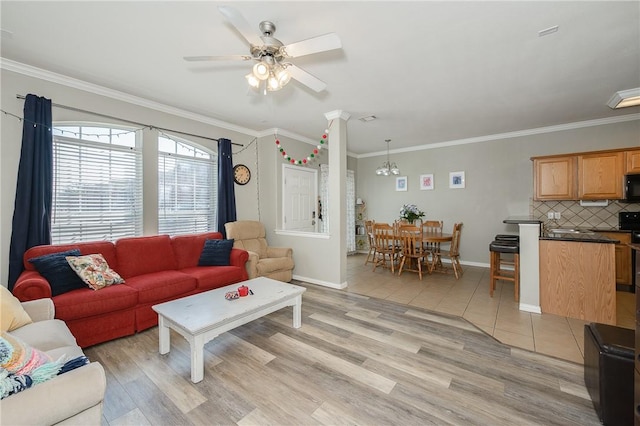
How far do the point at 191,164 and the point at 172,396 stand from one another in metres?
3.33

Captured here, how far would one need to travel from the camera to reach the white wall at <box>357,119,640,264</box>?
15.1 feet

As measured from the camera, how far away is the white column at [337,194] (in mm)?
4215

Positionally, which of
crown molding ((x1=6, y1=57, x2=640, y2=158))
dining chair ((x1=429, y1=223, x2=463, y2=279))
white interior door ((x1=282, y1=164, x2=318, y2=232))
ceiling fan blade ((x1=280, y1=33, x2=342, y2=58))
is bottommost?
dining chair ((x1=429, y1=223, x2=463, y2=279))

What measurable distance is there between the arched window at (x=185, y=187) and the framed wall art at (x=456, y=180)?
4868 mm

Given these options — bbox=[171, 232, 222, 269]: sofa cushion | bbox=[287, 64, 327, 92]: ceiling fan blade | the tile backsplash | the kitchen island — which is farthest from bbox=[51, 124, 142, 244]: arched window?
the tile backsplash

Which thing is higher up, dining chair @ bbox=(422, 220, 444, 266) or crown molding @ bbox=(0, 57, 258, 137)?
crown molding @ bbox=(0, 57, 258, 137)

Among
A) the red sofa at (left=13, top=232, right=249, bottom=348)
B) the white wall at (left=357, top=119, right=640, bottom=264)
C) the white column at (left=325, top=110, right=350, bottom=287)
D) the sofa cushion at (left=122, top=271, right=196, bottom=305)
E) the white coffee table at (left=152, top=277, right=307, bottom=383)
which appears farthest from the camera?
the white wall at (left=357, top=119, right=640, bottom=264)

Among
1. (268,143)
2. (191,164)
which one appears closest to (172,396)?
(191,164)

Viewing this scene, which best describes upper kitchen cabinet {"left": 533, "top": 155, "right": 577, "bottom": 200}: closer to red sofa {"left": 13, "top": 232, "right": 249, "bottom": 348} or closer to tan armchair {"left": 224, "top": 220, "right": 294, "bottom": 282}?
tan armchair {"left": 224, "top": 220, "right": 294, "bottom": 282}

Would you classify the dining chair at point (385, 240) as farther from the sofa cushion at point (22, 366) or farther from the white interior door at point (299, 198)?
the sofa cushion at point (22, 366)

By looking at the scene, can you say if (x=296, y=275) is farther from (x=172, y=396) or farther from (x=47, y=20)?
(x=47, y=20)

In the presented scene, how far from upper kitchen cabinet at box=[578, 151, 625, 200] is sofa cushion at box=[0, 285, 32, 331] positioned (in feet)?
22.5

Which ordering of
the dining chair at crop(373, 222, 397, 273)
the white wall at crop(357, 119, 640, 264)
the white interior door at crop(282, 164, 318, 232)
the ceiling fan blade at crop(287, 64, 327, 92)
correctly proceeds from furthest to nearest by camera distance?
the white interior door at crop(282, 164, 318, 232) → the dining chair at crop(373, 222, 397, 273) → the white wall at crop(357, 119, 640, 264) → the ceiling fan blade at crop(287, 64, 327, 92)

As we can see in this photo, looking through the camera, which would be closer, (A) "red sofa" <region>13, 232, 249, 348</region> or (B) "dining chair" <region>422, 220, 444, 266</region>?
(A) "red sofa" <region>13, 232, 249, 348</region>
